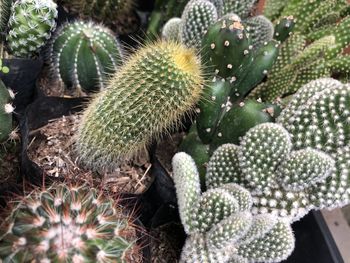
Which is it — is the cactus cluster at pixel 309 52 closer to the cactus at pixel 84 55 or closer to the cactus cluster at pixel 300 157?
the cactus cluster at pixel 300 157

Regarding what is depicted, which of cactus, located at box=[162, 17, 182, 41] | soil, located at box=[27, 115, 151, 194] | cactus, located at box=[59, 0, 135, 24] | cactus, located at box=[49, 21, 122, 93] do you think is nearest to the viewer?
soil, located at box=[27, 115, 151, 194]

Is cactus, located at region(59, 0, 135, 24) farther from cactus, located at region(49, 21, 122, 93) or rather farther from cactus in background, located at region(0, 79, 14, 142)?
cactus in background, located at region(0, 79, 14, 142)

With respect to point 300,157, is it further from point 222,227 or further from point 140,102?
point 140,102

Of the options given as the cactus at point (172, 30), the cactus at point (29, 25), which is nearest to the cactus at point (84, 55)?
the cactus at point (29, 25)

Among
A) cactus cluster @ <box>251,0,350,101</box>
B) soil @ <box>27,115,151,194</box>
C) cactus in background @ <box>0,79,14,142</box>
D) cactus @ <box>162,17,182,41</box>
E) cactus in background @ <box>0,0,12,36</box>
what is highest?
cactus cluster @ <box>251,0,350,101</box>

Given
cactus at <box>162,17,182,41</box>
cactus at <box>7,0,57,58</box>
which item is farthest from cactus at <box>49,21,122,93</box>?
cactus at <box>162,17,182,41</box>

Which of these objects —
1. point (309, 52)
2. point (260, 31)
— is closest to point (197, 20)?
point (260, 31)

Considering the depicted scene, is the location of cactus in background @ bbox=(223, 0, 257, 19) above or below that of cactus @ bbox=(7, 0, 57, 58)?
above
